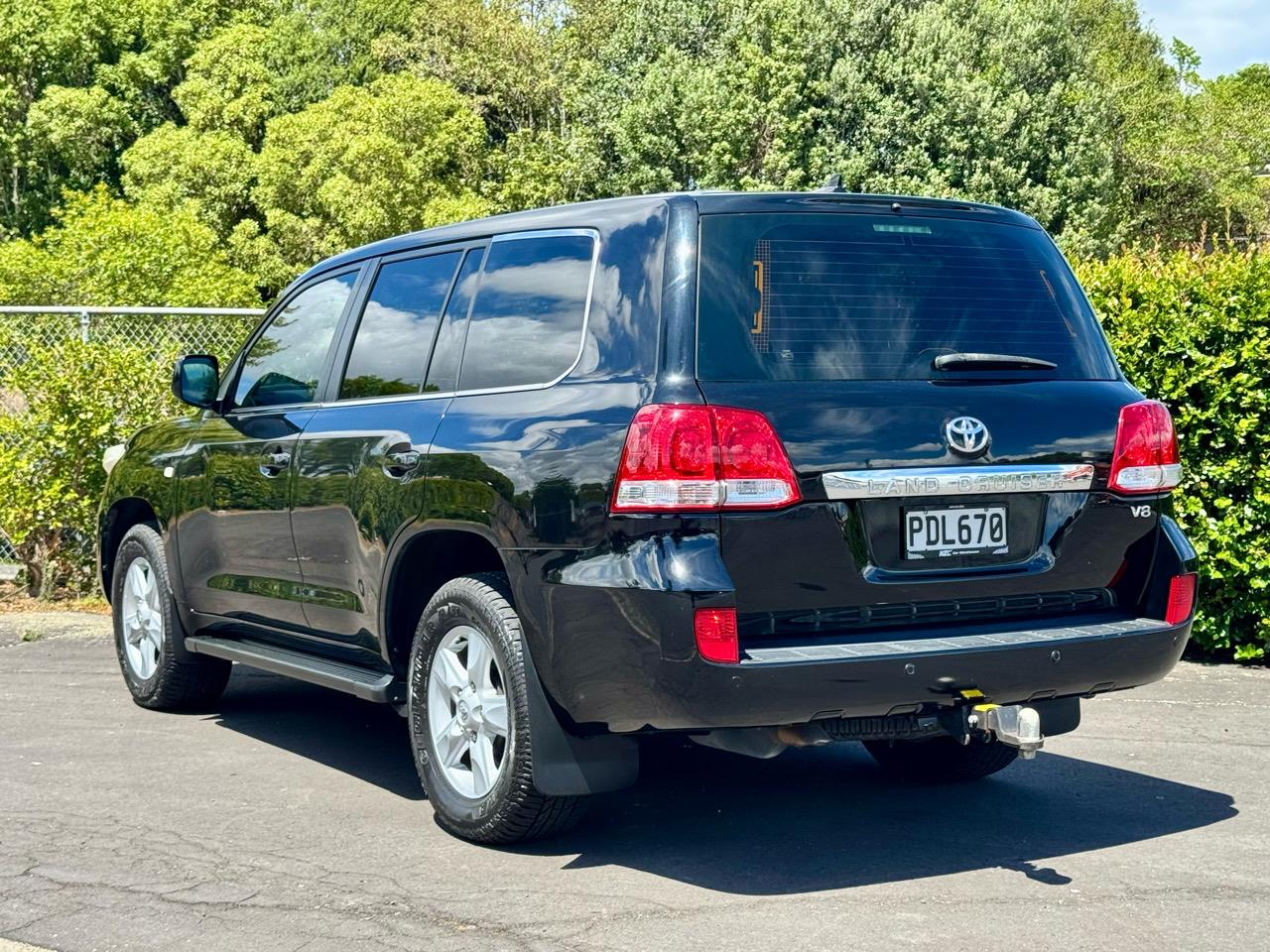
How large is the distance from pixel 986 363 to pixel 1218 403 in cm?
404

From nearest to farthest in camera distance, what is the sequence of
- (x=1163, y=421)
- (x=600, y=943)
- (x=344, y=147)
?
(x=600, y=943), (x=1163, y=421), (x=344, y=147)

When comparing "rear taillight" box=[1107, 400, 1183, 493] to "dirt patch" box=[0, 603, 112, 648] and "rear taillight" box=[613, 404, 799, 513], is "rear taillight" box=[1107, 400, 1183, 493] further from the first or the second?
"dirt patch" box=[0, 603, 112, 648]

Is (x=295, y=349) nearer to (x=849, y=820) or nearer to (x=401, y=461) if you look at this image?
(x=401, y=461)

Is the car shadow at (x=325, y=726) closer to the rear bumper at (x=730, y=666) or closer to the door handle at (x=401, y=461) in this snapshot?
the door handle at (x=401, y=461)

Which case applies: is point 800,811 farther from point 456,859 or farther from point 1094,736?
point 1094,736

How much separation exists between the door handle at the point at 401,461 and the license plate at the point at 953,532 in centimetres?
161

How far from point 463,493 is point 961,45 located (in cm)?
3914

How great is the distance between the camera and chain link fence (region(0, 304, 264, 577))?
11.0 m

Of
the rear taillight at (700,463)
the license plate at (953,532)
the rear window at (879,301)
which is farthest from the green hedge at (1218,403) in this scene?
the rear taillight at (700,463)

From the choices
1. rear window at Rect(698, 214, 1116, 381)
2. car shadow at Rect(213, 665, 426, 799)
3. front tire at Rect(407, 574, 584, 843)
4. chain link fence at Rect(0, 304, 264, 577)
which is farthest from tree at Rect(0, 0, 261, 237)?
rear window at Rect(698, 214, 1116, 381)

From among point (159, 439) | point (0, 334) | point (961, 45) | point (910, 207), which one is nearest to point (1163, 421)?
point (910, 207)

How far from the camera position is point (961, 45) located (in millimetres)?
41656

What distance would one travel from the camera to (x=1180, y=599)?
16.8ft

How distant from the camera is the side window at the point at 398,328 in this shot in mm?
5707
